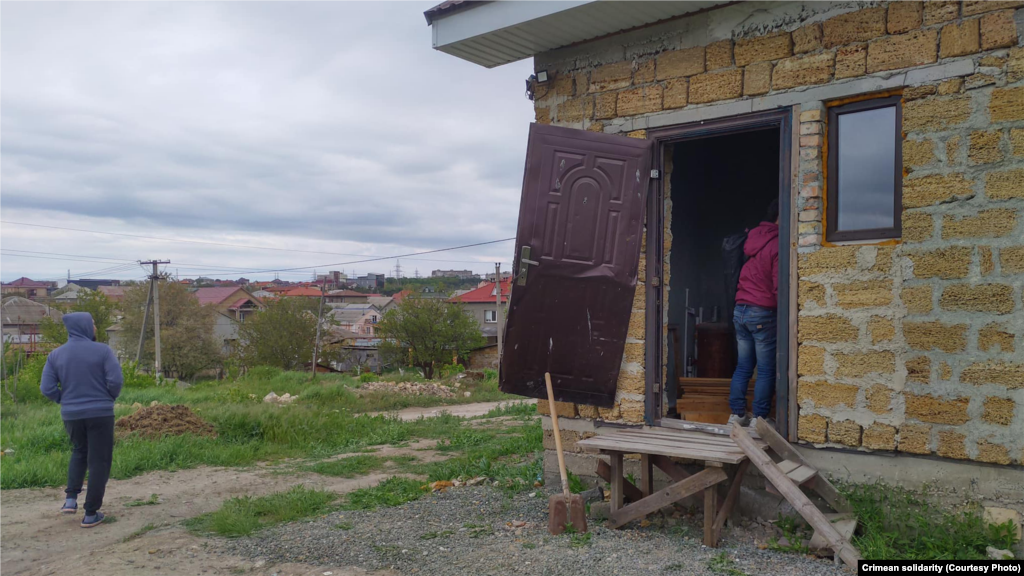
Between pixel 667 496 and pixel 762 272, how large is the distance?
6.62ft

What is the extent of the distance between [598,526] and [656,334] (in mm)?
1579

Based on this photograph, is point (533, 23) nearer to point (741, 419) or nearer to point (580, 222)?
point (580, 222)

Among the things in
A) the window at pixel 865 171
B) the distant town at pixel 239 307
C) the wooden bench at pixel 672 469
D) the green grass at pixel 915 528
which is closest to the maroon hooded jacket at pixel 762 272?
the window at pixel 865 171

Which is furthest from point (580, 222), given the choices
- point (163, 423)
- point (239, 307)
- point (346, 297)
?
point (346, 297)

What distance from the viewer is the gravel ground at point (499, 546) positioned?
4242 millimetres

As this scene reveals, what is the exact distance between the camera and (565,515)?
487 centimetres

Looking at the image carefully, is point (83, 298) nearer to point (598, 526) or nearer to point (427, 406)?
point (427, 406)

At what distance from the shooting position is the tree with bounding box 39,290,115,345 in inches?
2051

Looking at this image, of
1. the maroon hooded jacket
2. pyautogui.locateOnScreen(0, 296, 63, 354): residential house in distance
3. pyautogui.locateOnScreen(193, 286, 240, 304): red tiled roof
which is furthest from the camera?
pyautogui.locateOnScreen(193, 286, 240, 304): red tiled roof

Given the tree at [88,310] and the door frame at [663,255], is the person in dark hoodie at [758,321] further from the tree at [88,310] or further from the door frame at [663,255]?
the tree at [88,310]

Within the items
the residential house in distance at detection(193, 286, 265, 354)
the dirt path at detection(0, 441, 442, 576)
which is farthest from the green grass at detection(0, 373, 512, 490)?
the residential house in distance at detection(193, 286, 265, 354)

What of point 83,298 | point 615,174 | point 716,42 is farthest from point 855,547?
point 83,298

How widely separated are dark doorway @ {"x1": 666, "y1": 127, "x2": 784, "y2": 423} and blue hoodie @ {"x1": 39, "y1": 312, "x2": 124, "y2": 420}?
18.1ft

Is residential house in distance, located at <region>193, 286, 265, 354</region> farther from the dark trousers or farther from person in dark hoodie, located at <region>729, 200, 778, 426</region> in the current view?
person in dark hoodie, located at <region>729, 200, 778, 426</region>
